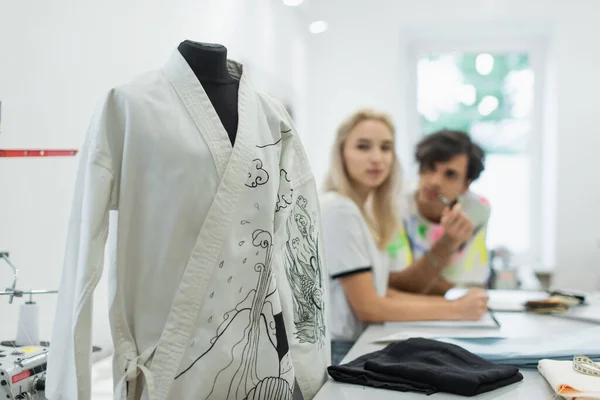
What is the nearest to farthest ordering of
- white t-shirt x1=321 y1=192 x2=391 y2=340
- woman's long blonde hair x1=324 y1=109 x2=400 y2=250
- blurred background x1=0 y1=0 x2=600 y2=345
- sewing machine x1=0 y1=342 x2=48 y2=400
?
1. sewing machine x1=0 y1=342 x2=48 y2=400
2. white t-shirt x1=321 y1=192 x2=391 y2=340
3. woman's long blonde hair x1=324 y1=109 x2=400 y2=250
4. blurred background x1=0 y1=0 x2=600 y2=345

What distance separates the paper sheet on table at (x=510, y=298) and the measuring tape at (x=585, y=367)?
3.17ft

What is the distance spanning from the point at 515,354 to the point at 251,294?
688mm

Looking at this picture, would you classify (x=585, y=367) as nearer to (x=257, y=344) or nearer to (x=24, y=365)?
(x=257, y=344)

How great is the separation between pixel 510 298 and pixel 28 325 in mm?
1816

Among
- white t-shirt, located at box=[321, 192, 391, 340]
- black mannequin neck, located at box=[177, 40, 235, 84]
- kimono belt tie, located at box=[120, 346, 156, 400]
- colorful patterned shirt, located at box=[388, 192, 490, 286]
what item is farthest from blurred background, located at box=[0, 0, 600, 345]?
kimono belt tie, located at box=[120, 346, 156, 400]

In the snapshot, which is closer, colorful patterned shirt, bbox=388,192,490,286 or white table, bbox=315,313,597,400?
white table, bbox=315,313,597,400

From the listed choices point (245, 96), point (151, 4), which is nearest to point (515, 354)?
point (245, 96)

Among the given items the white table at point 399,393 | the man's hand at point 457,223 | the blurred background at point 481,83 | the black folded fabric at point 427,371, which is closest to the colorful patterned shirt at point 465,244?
the blurred background at point 481,83

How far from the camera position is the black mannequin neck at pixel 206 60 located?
4.10ft

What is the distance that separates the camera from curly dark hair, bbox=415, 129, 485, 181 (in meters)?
2.63

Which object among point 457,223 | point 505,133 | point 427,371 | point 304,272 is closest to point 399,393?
point 427,371

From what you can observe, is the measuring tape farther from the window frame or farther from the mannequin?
the window frame

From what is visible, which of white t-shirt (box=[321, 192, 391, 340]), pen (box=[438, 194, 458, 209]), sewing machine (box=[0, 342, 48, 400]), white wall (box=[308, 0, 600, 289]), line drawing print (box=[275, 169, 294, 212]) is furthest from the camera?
white wall (box=[308, 0, 600, 289])

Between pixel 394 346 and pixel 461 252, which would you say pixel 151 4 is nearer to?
pixel 394 346
